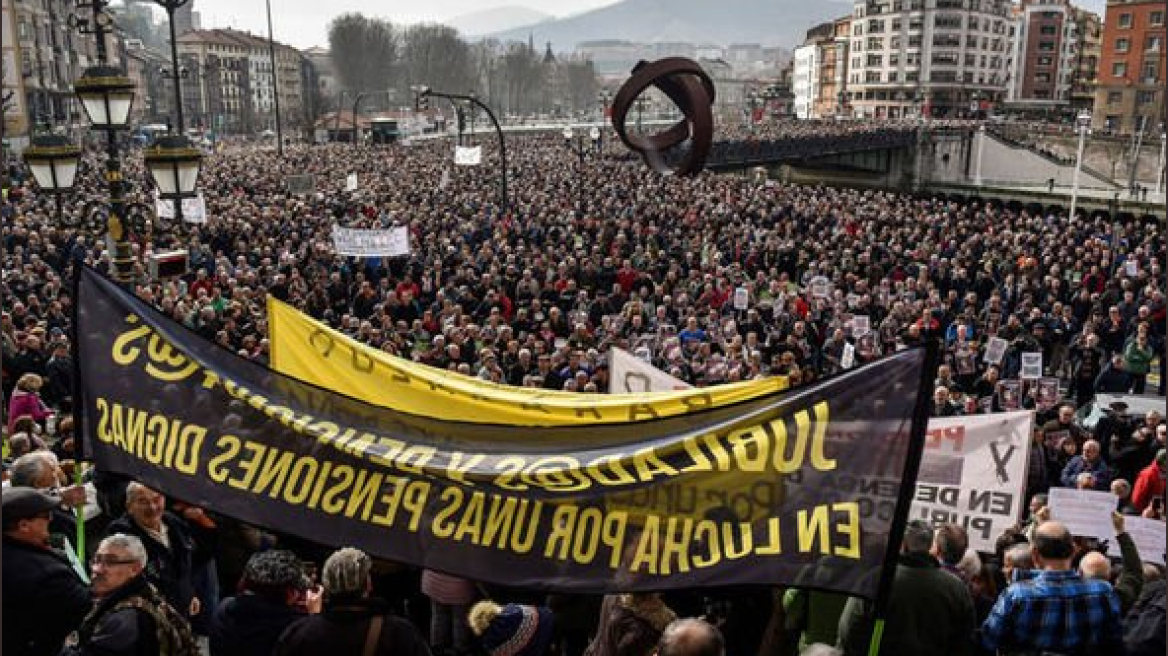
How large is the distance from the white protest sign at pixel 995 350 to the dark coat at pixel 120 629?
10.7 metres

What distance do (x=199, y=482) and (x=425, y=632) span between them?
201cm

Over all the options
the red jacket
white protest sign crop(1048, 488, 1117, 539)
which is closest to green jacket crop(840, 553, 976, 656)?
white protest sign crop(1048, 488, 1117, 539)

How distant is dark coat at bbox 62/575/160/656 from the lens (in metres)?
3.65

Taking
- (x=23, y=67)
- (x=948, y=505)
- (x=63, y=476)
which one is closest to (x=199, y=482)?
(x=63, y=476)

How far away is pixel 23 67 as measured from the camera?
6147 cm

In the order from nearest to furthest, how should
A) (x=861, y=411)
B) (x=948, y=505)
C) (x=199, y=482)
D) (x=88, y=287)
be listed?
(x=861, y=411), (x=199, y=482), (x=88, y=287), (x=948, y=505)

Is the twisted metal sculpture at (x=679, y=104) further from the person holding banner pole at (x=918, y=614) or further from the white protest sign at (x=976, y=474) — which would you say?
the person holding banner pole at (x=918, y=614)

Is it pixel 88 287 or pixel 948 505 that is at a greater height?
pixel 88 287

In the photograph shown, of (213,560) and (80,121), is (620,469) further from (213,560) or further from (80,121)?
(80,121)

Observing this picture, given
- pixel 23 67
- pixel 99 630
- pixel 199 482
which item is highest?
pixel 23 67

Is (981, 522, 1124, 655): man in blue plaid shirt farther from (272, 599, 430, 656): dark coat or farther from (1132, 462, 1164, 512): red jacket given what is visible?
(1132, 462, 1164, 512): red jacket

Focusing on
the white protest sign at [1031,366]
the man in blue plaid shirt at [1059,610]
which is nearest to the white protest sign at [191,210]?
the white protest sign at [1031,366]

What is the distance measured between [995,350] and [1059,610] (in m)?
8.65

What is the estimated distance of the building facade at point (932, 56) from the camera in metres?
111
